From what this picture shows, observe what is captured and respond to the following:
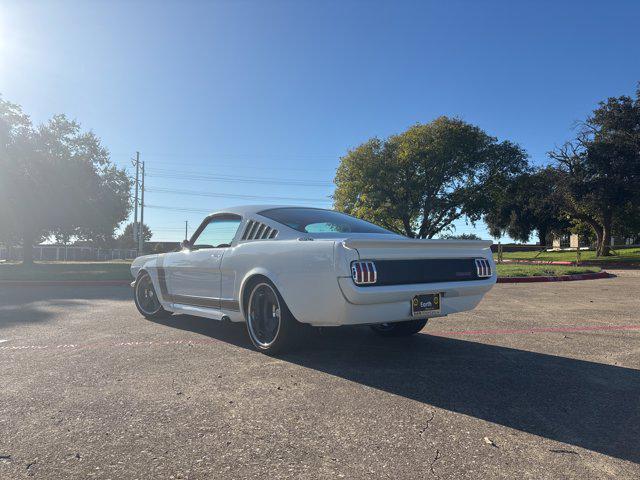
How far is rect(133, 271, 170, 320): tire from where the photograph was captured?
631cm

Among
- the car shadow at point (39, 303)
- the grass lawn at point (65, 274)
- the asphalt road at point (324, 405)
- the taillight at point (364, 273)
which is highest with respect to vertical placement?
the taillight at point (364, 273)

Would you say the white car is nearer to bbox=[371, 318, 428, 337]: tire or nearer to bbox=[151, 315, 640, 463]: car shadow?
bbox=[371, 318, 428, 337]: tire

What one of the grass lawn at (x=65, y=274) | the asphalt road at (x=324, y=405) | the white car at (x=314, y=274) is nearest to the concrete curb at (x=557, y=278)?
the asphalt road at (x=324, y=405)

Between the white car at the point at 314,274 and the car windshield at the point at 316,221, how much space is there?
0.5 inches

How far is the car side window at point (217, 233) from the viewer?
4.98 m

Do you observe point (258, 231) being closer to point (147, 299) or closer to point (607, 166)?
point (147, 299)

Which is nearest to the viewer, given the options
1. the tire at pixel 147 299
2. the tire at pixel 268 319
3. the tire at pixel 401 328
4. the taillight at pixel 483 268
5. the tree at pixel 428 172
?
the tire at pixel 268 319

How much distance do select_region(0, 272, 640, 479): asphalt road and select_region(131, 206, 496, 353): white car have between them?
1.35 feet

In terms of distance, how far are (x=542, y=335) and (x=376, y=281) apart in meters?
2.78

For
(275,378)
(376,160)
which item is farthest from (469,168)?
(275,378)

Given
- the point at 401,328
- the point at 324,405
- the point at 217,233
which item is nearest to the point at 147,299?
the point at 217,233

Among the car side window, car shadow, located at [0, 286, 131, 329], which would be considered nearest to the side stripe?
the car side window

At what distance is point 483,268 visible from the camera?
14.5 ft

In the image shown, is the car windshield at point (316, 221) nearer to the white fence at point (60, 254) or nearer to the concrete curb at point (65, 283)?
the concrete curb at point (65, 283)
